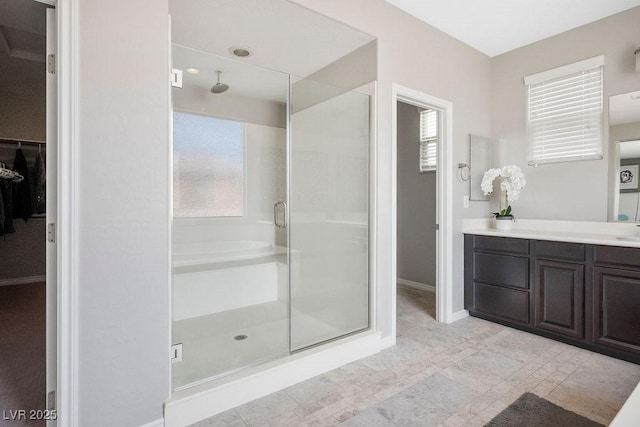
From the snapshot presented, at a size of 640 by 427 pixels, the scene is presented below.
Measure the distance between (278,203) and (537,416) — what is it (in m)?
2.16

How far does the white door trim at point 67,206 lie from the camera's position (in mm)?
1421

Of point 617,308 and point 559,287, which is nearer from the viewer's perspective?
point 617,308

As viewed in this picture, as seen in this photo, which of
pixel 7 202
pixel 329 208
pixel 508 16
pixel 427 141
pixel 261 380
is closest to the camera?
pixel 261 380

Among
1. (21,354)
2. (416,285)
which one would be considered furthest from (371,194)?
(21,354)

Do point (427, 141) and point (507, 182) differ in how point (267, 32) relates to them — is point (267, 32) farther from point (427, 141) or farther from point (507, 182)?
point (507, 182)

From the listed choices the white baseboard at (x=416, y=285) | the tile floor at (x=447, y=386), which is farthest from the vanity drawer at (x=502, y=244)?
the white baseboard at (x=416, y=285)

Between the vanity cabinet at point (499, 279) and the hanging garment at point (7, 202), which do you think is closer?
the vanity cabinet at point (499, 279)

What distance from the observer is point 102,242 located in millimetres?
1509

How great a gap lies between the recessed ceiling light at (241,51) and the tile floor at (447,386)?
2.75 meters

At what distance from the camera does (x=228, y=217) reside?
3109 millimetres

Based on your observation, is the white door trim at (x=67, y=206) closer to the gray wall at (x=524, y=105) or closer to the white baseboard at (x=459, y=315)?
the white baseboard at (x=459, y=315)

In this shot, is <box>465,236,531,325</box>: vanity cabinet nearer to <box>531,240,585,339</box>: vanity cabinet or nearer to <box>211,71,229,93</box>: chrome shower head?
<box>531,240,585,339</box>: vanity cabinet

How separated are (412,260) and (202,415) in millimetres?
3395

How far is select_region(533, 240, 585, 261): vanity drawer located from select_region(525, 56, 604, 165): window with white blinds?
37.4 inches
